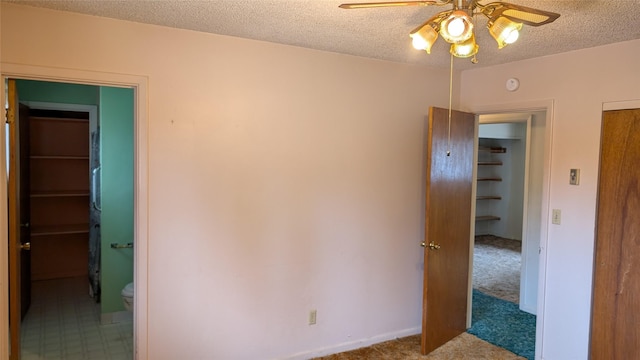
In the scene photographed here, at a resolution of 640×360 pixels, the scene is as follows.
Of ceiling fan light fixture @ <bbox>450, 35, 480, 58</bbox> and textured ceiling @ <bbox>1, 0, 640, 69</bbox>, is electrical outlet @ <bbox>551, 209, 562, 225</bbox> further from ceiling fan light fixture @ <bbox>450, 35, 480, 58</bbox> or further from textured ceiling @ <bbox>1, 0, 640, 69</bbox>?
ceiling fan light fixture @ <bbox>450, 35, 480, 58</bbox>

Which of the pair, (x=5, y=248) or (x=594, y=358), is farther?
(x=594, y=358)

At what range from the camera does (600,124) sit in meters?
2.84

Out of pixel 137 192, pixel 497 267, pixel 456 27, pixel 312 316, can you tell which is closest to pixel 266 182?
pixel 137 192

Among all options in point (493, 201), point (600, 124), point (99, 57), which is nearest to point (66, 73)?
point (99, 57)

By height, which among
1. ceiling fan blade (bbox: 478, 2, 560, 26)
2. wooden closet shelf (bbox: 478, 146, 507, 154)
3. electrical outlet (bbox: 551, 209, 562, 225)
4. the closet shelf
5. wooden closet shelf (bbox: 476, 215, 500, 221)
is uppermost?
ceiling fan blade (bbox: 478, 2, 560, 26)

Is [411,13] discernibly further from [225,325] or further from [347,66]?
[225,325]

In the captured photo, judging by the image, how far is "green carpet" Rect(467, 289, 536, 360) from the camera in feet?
11.5

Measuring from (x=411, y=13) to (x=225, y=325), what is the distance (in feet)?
7.36

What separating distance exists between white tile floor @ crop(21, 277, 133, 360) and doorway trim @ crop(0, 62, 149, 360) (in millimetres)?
936

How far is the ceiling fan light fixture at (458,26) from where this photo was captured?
62.3 inches

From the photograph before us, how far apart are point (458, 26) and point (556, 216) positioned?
2.06 metres

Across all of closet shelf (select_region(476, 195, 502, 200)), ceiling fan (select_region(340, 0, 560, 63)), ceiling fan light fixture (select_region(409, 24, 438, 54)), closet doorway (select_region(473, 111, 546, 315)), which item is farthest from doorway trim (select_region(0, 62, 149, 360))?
closet shelf (select_region(476, 195, 502, 200))

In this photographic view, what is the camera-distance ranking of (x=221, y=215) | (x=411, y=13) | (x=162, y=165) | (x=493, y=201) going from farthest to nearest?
(x=493, y=201) → (x=221, y=215) → (x=162, y=165) → (x=411, y=13)

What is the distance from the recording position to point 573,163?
2973mm
